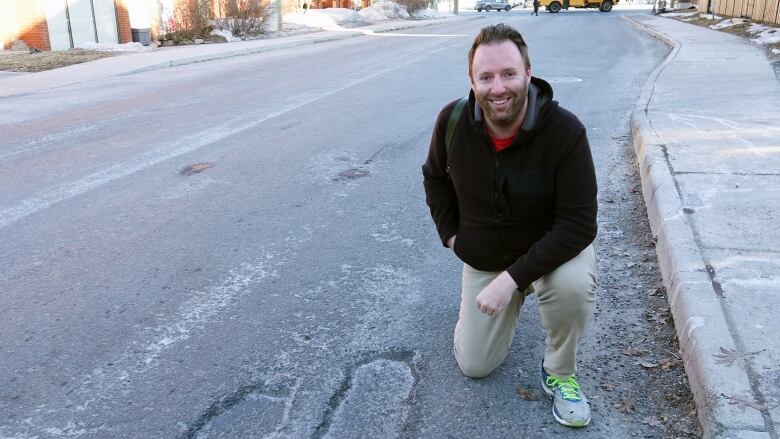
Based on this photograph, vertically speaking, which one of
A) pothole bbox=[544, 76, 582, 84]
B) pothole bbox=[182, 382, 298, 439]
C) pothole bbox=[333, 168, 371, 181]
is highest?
pothole bbox=[544, 76, 582, 84]

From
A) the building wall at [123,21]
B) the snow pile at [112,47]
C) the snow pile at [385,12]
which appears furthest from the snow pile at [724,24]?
the snow pile at [385,12]

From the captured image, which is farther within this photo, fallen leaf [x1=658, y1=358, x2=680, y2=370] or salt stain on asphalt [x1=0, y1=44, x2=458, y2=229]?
salt stain on asphalt [x1=0, y1=44, x2=458, y2=229]

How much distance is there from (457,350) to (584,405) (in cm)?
62

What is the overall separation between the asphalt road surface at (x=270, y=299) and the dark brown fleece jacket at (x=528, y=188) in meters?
0.59

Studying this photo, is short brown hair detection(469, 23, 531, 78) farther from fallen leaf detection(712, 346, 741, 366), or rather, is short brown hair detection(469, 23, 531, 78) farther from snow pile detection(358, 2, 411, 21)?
snow pile detection(358, 2, 411, 21)

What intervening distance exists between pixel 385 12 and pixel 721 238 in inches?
1603

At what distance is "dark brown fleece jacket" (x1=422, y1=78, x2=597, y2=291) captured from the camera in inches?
106

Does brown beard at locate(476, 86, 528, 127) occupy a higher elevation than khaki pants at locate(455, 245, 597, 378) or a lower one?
higher

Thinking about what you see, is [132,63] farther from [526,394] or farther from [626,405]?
[626,405]

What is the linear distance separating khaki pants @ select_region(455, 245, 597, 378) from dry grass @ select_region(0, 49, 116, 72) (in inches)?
612

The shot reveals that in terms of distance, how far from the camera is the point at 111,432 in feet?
8.69

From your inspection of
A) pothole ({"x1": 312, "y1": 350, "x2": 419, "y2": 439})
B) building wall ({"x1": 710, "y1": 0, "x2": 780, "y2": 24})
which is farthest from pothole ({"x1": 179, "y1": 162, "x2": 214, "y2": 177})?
building wall ({"x1": 710, "y1": 0, "x2": 780, "y2": 24})

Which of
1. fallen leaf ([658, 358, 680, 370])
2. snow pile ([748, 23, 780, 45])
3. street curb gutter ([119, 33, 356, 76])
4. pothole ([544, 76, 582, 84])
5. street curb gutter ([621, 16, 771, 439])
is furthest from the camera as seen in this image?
snow pile ([748, 23, 780, 45])

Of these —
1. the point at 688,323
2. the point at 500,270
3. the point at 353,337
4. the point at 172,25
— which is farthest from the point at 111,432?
the point at 172,25
